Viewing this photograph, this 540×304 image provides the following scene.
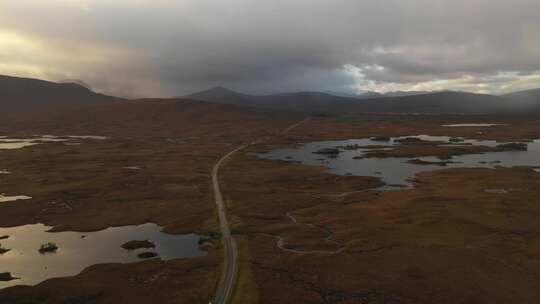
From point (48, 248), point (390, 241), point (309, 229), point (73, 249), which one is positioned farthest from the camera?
point (309, 229)

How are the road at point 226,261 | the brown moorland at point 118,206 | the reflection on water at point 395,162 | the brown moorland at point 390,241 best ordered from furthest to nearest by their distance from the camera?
the reflection on water at point 395,162
the brown moorland at point 118,206
the brown moorland at point 390,241
the road at point 226,261

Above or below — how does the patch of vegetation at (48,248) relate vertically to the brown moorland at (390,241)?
below

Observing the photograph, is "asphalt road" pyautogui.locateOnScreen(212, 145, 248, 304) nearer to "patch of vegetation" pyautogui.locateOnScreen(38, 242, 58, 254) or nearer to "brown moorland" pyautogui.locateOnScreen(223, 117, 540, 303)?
"brown moorland" pyautogui.locateOnScreen(223, 117, 540, 303)

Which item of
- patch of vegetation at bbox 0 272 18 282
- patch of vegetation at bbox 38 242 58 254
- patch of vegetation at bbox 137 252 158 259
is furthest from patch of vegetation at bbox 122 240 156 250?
patch of vegetation at bbox 0 272 18 282

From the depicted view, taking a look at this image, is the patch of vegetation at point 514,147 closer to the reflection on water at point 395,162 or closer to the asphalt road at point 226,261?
the reflection on water at point 395,162

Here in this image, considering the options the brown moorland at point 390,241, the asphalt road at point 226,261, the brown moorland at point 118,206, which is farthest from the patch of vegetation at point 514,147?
the asphalt road at point 226,261

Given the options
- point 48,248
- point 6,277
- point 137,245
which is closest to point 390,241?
point 137,245

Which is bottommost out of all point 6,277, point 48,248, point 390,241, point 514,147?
point 6,277

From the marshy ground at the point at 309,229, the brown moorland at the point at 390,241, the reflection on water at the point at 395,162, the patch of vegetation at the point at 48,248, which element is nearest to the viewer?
the brown moorland at the point at 390,241

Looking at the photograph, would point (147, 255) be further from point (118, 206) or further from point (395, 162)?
point (395, 162)
